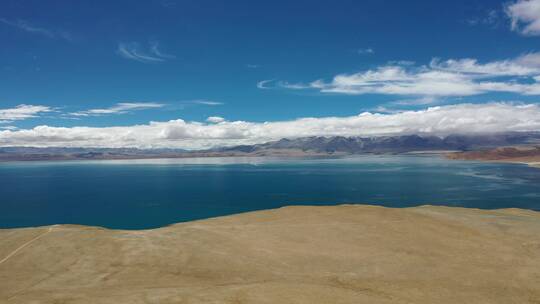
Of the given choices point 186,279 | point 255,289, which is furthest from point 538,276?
point 186,279

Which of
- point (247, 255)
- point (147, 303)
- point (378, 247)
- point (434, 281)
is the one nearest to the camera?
point (147, 303)

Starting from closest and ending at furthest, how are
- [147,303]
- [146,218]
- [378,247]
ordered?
[147,303]
[378,247]
[146,218]

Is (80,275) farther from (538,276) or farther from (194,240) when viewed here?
(538,276)

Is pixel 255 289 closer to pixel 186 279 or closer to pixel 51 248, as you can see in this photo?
pixel 186 279

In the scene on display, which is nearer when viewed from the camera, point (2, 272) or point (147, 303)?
point (147, 303)

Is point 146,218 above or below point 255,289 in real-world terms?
below

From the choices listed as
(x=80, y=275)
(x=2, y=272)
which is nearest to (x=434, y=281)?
(x=80, y=275)
